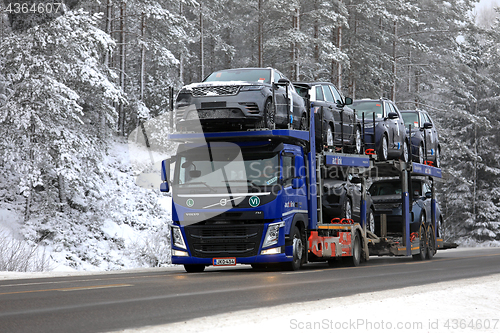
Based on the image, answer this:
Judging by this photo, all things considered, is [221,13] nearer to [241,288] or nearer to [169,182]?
[169,182]

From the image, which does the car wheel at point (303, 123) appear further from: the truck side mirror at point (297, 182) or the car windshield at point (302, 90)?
the truck side mirror at point (297, 182)

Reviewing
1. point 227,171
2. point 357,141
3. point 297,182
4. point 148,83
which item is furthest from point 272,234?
point 148,83

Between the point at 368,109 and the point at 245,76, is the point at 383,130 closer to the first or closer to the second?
the point at 368,109

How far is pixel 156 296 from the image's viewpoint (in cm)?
952

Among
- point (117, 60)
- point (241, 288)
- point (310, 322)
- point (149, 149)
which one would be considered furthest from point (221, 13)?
point (310, 322)

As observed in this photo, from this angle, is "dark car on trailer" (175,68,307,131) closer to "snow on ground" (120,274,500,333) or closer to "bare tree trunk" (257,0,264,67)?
"snow on ground" (120,274,500,333)

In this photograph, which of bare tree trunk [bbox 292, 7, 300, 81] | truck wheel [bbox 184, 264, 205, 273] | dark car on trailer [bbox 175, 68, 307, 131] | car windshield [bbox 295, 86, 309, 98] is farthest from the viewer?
bare tree trunk [bbox 292, 7, 300, 81]

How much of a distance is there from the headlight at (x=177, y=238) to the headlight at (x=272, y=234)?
1.78 m

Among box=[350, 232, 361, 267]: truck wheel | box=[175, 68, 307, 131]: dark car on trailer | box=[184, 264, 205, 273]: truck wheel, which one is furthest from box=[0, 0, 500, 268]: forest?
box=[175, 68, 307, 131]: dark car on trailer

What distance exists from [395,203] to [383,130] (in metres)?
2.97

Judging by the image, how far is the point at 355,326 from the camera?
716cm

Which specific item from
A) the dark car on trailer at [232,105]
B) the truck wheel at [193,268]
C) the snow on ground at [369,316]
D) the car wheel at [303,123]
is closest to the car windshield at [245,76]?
the dark car on trailer at [232,105]

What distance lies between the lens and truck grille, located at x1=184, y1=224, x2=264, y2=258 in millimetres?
14141

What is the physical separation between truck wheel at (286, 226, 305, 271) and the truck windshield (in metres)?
1.40
